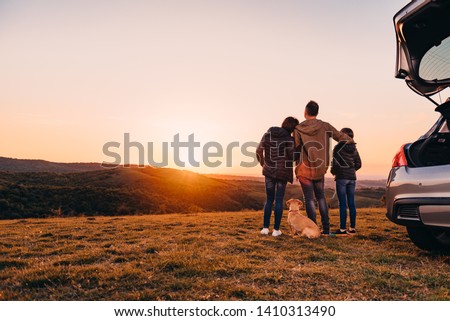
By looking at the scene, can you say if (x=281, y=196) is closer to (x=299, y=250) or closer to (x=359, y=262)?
(x=299, y=250)

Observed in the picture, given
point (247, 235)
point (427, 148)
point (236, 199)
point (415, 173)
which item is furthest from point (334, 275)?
point (236, 199)

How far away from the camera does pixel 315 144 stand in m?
7.20

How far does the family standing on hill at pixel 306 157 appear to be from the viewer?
718 cm

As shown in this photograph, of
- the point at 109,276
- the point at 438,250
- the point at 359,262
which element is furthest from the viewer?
the point at 438,250

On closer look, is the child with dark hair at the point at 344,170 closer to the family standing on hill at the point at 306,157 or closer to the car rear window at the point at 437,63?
the family standing on hill at the point at 306,157

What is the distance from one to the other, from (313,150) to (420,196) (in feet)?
9.18

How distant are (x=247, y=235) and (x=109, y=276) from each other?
4057mm

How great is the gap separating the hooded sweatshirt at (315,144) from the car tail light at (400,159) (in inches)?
77.2

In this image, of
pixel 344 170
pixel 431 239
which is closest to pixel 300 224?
pixel 344 170

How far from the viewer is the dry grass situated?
11.9ft

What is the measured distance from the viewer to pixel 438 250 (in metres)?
5.75

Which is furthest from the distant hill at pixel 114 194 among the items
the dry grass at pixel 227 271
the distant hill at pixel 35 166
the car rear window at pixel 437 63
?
the distant hill at pixel 35 166

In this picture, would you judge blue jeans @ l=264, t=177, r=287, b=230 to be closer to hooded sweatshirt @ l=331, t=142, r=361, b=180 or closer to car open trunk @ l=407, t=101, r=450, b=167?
hooded sweatshirt @ l=331, t=142, r=361, b=180

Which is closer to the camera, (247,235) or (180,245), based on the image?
(180,245)
